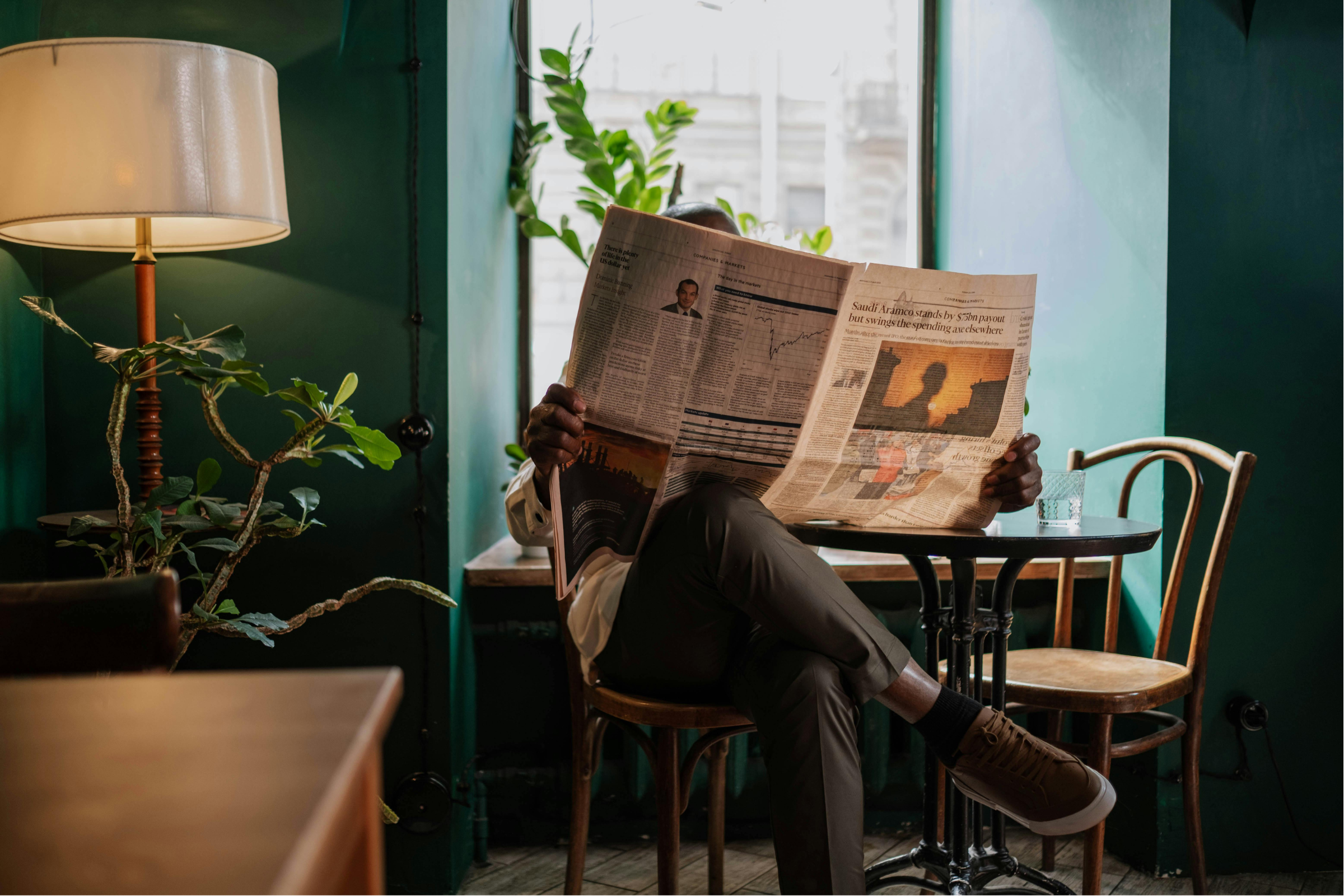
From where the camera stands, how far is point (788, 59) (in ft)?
8.79

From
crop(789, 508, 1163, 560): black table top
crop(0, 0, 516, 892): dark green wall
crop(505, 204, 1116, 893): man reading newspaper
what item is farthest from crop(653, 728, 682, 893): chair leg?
crop(0, 0, 516, 892): dark green wall

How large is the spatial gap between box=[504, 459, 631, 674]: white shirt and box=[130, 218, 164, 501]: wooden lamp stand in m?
0.52

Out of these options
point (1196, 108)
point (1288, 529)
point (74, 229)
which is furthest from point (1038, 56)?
point (74, 229)

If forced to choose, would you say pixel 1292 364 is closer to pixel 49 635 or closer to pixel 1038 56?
pixel 1038 56

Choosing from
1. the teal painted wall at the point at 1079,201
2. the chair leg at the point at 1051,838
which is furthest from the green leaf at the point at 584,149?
the chair leg at the point at 1051,838

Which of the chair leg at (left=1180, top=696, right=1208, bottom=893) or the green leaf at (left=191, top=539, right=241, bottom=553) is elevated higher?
the green leaf at (left=191, top=539, right=241, bottom=553)

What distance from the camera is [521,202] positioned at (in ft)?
7.57

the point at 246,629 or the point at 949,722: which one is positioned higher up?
the point at 246,629

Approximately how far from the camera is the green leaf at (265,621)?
128cm

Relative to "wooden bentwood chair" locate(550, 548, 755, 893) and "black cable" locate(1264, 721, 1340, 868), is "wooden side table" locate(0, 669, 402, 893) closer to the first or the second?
"wooden bentwood chair" locate(550, 548, 755, 893)

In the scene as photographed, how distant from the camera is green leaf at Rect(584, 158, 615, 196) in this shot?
2.30 m

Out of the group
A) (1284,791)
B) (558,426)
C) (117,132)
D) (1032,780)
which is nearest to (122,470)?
(117,132)

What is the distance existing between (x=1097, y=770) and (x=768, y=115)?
6.30 ft

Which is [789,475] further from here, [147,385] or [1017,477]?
[147,385]
